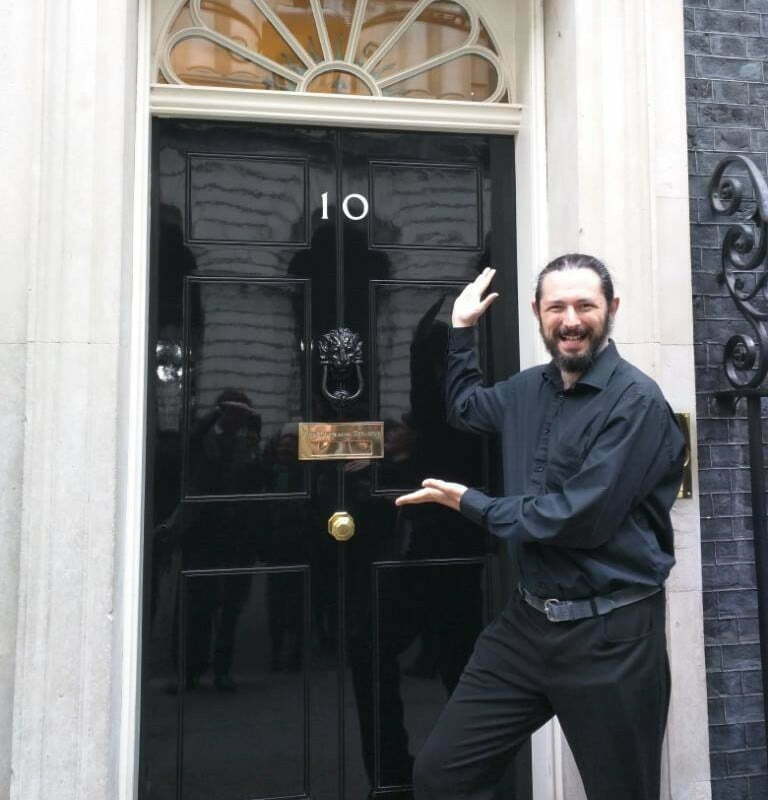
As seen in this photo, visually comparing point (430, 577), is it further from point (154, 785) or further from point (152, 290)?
point (152, 290)

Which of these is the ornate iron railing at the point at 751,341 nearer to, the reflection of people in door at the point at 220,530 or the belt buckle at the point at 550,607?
the belt buckle at the point at 550,607

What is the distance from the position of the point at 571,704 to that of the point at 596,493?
62 cm

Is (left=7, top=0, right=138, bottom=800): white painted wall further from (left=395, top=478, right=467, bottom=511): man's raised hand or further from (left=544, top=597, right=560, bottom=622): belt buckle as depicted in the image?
(left=544, top=597, right=560, bottom=622): belt buckle

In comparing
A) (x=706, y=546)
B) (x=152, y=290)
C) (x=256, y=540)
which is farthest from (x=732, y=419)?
(x=152, y=290)

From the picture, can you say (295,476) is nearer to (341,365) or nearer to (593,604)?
(341,365)

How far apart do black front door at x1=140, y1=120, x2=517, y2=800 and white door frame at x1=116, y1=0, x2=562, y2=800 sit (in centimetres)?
9

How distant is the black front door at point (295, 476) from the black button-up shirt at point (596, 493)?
0.98 m

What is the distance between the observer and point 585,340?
7.32 feet

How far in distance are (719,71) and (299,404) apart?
91.5 inches

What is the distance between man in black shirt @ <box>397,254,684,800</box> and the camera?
2.08 meters

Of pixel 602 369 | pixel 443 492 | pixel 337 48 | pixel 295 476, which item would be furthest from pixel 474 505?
pixel 337 48

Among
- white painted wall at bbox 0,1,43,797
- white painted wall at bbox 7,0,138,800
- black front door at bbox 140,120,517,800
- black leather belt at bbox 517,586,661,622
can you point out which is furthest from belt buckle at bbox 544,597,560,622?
white painted wall at bbox 0,1,43,797

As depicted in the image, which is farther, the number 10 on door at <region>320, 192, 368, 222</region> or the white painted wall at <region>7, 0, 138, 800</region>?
the number 10 on door at <region>320, 192, 368, 222</region>

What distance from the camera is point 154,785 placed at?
302cm
